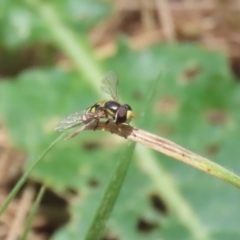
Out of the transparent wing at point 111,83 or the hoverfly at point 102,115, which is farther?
the transparent wing at point 111,83

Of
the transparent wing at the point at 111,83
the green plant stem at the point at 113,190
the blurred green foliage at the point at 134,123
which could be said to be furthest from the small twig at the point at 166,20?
the green plant stem at the point at 113,190

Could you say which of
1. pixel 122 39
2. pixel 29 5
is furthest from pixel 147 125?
pixel 29 5

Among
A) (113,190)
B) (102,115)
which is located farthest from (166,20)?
(113,190)

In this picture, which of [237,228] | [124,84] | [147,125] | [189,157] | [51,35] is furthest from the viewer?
[51,35]

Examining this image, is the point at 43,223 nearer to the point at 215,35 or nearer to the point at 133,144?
the point at 133,144

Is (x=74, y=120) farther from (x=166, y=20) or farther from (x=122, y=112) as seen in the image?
(x=166, y=20)

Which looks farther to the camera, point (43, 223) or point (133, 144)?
point (43, 223)

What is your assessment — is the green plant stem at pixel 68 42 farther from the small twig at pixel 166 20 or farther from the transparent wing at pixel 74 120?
the transparent wing at pixel 74 120
